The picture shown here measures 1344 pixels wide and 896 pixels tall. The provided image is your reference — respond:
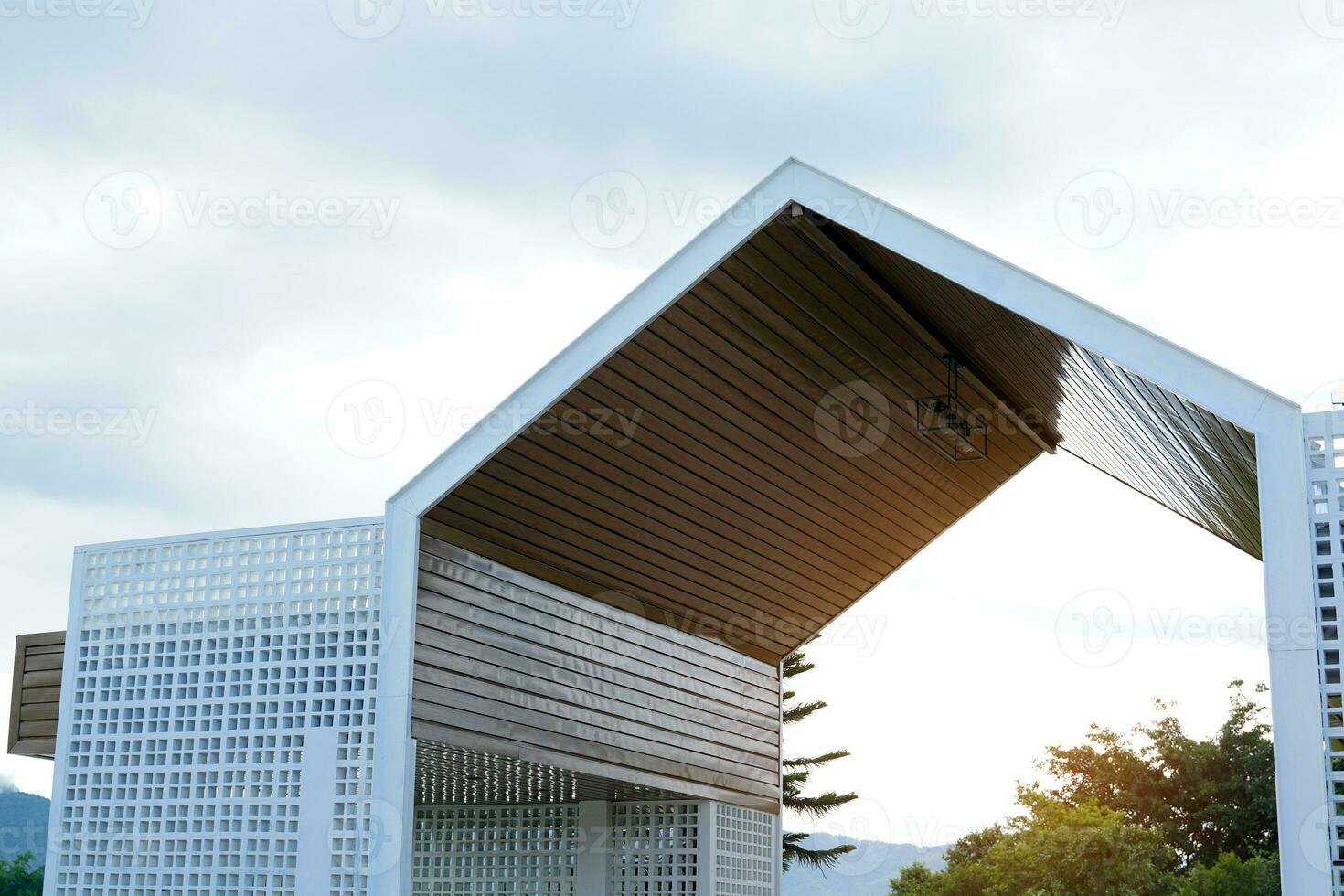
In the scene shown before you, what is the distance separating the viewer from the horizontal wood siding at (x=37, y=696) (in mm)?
11477

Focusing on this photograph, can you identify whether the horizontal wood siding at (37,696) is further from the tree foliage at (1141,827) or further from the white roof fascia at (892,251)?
the tree foliage at (1141,827)

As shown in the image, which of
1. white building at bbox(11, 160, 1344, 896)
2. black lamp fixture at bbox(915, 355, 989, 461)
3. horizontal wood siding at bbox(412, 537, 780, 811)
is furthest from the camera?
black lamp fixture at bbox(915, 355, 989, 461)

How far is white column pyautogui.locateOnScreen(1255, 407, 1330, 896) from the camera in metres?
7.18

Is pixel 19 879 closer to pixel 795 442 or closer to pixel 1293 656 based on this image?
pixel 795 442

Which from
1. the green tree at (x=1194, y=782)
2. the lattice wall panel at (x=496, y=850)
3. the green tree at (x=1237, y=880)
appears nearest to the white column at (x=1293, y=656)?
the lattice wall panel at (x=496, y=850)

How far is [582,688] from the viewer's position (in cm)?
1227

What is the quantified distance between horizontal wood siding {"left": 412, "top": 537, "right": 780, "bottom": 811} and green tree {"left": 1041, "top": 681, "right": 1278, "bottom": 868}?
12.2 m

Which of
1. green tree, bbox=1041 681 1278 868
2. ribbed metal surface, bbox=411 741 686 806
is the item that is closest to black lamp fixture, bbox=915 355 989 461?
ribbed metal surface, bbox=411 741 686 806

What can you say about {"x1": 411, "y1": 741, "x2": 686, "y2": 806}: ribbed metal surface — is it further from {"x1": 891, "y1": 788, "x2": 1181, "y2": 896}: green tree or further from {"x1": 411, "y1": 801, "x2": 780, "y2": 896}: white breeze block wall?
{"x1": 891, "y1": 788, "x2": 1181, "y2": 896}: green tree

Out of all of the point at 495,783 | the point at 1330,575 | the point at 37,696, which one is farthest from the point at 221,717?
the point at 1330,575

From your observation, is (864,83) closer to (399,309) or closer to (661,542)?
(661,542)

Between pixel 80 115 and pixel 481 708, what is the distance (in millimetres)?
7790

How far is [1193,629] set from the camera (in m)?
10.6

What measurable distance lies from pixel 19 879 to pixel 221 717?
59.4ft
